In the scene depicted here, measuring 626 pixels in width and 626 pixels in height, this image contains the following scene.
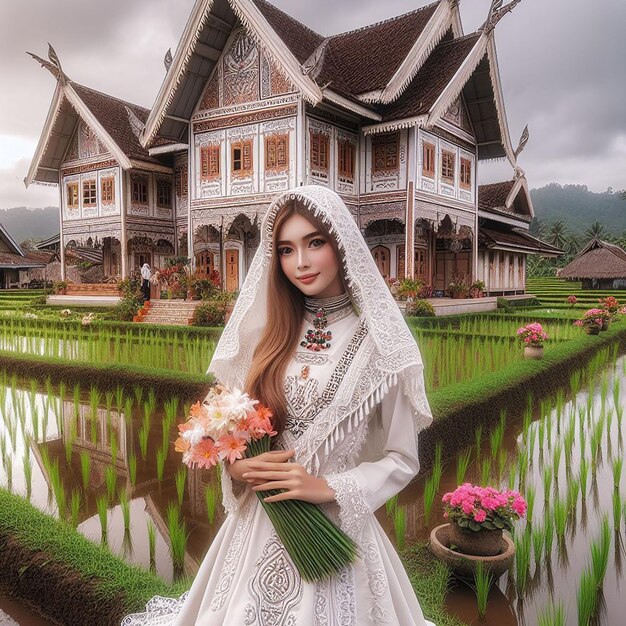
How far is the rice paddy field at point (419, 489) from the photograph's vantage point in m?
2.78

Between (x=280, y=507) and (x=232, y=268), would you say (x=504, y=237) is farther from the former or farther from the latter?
(x=280, y=507)

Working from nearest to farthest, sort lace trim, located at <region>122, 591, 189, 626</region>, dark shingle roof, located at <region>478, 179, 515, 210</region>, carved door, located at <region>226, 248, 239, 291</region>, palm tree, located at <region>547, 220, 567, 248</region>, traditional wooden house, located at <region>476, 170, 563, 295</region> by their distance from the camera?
lace trim, located at <region>122, 591, 189, 626</region> < carved door, located at <region>226, 248, 239, 291</region> < traditional wooden house, located at <region>476, 170, 563, 295</region> < dark shingle roof, located at <region>478, 179, 515, 210</region> < palm tree, located at <region>547, 220, 567, 248</region>

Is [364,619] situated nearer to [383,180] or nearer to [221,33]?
[383,180]

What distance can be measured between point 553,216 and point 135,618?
5053 inches

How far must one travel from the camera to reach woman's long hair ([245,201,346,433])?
1.70 m

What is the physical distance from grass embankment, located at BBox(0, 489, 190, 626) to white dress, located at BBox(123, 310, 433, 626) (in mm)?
782

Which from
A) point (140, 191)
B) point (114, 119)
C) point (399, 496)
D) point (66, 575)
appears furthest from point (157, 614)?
Result: point (114, 119)

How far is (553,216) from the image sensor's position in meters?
118

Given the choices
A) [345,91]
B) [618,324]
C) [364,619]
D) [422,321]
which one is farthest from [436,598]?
[345,91]

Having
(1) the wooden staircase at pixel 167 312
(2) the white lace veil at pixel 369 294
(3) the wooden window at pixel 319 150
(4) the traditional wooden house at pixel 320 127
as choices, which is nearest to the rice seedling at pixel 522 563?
(2) the white lace veil at pixel 369 294

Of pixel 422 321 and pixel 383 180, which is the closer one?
pixel 422 321

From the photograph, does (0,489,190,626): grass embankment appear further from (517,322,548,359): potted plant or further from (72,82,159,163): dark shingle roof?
(72,82,159,163): dark shingle roof

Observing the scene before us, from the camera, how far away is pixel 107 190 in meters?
19.9

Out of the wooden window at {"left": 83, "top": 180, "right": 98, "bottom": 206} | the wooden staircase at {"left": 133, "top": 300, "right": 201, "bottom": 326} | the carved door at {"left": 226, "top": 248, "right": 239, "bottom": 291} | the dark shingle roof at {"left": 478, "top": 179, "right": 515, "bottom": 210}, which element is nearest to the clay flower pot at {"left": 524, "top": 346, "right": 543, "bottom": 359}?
the wooden staircase at {"left": 133, "top": 300, "right": 201, "bottom": 326}
